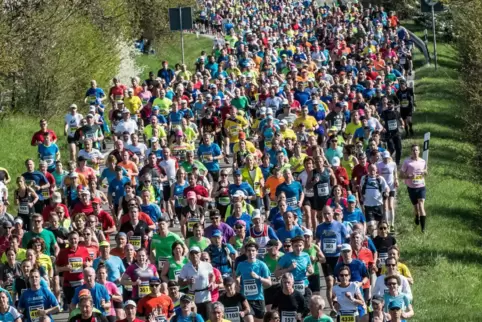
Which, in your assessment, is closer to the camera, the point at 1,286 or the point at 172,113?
the point at 1,286

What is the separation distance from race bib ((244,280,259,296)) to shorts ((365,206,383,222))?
5354 millimetres

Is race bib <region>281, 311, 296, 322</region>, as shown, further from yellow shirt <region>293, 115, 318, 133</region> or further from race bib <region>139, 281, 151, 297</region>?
yellow shirt <region>293, 115, 318, 133</region>

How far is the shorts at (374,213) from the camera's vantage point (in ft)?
69.1

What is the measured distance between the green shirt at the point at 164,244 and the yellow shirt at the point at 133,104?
13.1 metres

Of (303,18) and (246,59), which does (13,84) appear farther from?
(303,18)

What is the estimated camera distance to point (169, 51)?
193 ft

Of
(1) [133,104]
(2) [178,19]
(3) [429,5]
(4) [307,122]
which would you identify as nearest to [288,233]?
(4) [307,122]

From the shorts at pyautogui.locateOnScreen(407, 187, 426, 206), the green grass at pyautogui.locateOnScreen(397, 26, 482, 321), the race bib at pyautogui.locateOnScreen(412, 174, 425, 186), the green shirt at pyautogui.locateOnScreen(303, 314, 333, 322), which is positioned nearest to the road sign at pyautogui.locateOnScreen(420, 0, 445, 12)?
the green grass at pyautogui.locateOnScreen(397, 26, 482, 321)

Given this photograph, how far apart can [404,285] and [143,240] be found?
428 cm

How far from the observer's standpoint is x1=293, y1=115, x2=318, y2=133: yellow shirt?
1039 inches

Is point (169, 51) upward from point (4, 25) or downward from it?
downward

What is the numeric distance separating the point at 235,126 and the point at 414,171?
19.0ft

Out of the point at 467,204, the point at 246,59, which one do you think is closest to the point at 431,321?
the point at 467,204

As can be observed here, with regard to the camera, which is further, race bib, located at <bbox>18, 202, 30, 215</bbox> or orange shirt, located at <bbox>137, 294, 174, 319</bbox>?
race bib, located at <bbox>18, 202, 30, 215</bbox>
